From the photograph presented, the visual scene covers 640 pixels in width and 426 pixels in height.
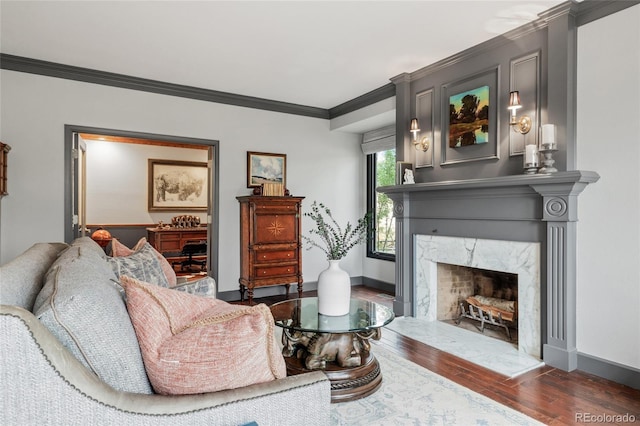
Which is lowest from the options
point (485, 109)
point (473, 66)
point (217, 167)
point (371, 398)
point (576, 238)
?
point (371, 398)

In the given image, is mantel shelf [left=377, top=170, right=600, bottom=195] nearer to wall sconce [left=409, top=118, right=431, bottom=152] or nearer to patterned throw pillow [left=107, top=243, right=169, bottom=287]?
wall sconce [left=409, top=118, right=431, bottom=152]

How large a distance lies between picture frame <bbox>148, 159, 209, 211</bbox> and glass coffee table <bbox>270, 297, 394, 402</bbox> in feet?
20.5

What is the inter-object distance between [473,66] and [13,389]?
12.7ft

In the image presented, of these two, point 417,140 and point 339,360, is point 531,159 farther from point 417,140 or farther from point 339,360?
point 339,360

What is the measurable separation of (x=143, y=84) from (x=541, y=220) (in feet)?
14.0

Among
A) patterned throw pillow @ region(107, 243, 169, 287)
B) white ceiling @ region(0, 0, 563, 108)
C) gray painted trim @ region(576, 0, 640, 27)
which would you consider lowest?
patterned throw pillow @ region(107, 243, 169, 287)

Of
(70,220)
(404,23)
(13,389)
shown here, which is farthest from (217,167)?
(13,389)

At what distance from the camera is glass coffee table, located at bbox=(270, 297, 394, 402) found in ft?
7.39

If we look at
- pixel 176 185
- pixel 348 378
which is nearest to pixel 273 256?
pixel 348 378

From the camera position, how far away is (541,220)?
294cm

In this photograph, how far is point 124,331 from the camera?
3.44 ft

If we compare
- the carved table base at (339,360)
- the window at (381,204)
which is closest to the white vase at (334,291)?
the carved table base at (339,360)

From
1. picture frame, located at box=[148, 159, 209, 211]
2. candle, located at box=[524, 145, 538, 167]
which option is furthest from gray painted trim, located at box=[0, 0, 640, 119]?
picture frame, located at box=[148, 159, 209, 211]

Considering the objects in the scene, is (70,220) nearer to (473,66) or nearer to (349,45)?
(349,45)
